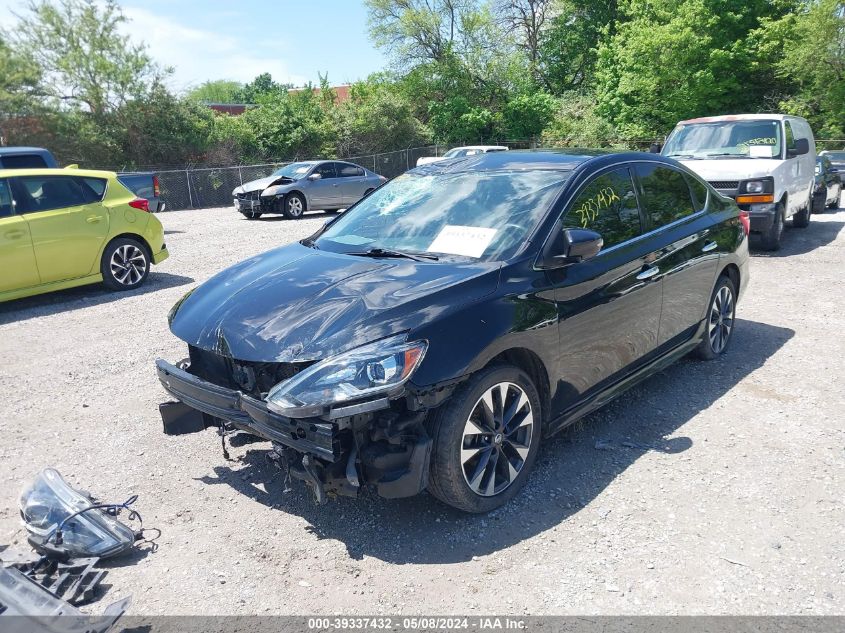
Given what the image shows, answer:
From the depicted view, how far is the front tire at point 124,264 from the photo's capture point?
8.79 m

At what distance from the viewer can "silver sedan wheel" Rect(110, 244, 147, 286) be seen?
8.88 m

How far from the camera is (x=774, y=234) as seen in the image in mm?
10227

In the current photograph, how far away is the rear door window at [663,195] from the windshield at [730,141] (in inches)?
244

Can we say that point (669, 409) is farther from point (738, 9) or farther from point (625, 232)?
point (738, 9)

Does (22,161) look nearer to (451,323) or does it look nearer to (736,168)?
(451,323)

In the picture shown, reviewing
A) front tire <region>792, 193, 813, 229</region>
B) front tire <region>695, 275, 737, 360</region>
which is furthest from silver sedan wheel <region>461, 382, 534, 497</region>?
front tire <region>792, 193, 813, 229</region>

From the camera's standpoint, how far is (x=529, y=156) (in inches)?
183

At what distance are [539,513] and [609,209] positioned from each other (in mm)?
2012

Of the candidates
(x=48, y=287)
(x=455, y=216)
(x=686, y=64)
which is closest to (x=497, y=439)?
(x=455, y=216)

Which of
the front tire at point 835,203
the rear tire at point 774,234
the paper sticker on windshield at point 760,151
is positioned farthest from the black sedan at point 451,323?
the front tire at point 835,203

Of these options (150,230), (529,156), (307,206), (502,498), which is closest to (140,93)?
(307,206)

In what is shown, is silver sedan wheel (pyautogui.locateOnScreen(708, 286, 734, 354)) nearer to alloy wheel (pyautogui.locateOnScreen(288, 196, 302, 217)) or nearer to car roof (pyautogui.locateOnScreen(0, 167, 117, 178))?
car roof (pyautogui.locateOnScreen(0, 167, 117, 178))

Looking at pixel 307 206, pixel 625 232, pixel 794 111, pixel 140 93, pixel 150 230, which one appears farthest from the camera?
pixel 794 111

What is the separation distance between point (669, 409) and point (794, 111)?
3000 cm
